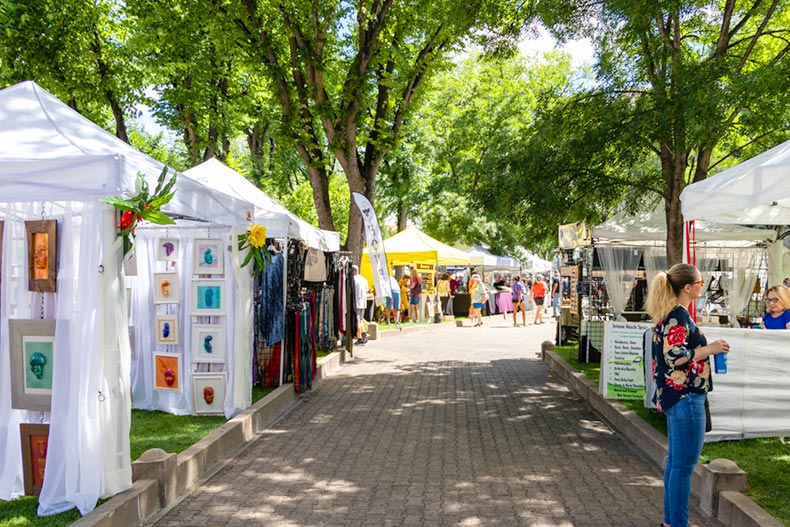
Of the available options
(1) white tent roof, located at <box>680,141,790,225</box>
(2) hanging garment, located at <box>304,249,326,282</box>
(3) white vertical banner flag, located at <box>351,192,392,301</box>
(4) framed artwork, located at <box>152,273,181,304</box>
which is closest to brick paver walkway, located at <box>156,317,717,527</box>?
(2) hanging garment, located at <box>304,249,326,282</box>

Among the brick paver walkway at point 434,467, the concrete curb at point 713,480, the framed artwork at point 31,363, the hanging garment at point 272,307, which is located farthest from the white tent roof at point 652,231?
the framed artwork at point 31,363

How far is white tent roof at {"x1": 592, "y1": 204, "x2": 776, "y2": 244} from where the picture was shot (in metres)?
13.4

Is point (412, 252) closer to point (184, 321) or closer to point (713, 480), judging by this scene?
point (184, 321)

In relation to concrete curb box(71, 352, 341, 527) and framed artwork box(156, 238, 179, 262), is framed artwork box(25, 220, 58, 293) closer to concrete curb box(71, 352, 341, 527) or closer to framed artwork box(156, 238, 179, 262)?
concrete curb box(71, 352, 341, 527)

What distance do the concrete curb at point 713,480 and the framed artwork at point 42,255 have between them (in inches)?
198

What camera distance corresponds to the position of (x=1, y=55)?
1689 cm

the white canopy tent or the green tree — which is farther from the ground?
Answer: the green tree

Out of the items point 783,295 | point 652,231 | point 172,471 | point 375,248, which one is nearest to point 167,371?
point 172,471

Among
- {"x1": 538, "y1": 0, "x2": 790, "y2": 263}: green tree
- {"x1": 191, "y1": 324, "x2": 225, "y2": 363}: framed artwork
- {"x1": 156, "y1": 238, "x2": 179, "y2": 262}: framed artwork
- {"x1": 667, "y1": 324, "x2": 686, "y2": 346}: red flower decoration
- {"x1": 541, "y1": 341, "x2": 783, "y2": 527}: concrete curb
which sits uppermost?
{"x1": 538, "y1": 0, "x2": 790, "y2": 263}: green tree

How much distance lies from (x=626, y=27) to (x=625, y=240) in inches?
192

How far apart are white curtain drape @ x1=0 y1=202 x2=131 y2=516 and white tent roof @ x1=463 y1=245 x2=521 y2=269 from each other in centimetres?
2389

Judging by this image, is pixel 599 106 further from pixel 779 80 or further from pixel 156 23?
pixel 156 23

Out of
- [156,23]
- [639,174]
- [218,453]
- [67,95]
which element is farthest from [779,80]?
[67,95]

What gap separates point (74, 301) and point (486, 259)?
1075 inches
